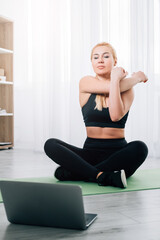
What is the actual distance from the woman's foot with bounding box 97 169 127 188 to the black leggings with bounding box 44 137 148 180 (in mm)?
53

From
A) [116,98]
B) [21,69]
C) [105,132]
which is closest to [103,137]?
[105,132]

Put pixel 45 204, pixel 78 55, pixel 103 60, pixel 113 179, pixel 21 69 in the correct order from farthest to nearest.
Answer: pixel 21 69, pixel 78 55, pixel 103 60, pixel 113 179, pixel 45 204

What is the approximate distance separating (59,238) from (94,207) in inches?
15.9

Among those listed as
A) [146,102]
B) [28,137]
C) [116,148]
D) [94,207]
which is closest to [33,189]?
[94,207]

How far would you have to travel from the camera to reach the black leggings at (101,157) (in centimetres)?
198

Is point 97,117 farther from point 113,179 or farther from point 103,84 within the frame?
point 113,179

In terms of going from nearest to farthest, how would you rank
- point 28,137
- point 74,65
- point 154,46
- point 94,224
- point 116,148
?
1. point 94,224
2. point 116,148
3. point 154,46
4. point 74,65
5. point 28,137

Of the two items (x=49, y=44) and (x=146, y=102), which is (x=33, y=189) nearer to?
(x=146, y=102)

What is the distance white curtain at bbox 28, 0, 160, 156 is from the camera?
340 centimetres

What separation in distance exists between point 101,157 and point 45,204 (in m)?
0.90

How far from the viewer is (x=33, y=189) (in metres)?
1.22

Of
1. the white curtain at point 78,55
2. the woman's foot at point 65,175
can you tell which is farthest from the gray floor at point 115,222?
the white curtain at point 78,55

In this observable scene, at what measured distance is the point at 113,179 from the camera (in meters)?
1.89

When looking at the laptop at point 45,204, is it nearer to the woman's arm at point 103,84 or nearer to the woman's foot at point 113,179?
the woman's foot at point 113,179
